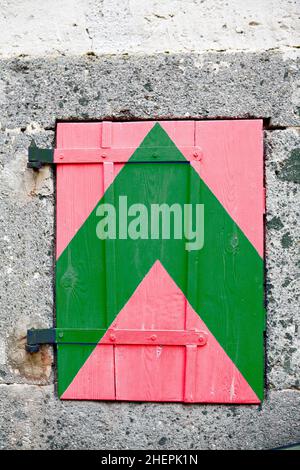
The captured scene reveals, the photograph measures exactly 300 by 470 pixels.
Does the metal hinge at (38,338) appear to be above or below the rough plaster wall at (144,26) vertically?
below

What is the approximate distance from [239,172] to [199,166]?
0.18 m

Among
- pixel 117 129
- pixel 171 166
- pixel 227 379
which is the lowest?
pixel 227 379

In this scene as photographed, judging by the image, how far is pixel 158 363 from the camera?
2328mm

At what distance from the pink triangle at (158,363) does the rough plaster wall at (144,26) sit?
1015mm

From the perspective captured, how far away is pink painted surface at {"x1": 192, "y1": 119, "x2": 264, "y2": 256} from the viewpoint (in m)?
2.30

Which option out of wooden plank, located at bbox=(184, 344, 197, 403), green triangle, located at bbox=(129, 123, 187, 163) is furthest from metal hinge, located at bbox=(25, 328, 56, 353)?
green triangle, located at bbox=(129, 123, 187, 163)

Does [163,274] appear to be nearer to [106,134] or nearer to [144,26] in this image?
[106,134]

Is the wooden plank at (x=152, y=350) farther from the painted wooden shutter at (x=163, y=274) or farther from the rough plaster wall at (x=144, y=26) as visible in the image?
the rough plaster wall at (x=144, y=26)

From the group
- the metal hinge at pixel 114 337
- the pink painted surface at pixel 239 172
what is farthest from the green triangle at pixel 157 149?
the metal hinge at pixel 114 337

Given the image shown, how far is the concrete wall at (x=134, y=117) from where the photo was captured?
2.31 meters

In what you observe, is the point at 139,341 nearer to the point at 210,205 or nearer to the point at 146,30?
the point at 210,205

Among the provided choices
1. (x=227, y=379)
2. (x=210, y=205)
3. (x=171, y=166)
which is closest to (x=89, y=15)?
(x=171, y=166)

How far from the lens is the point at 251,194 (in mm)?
2309
